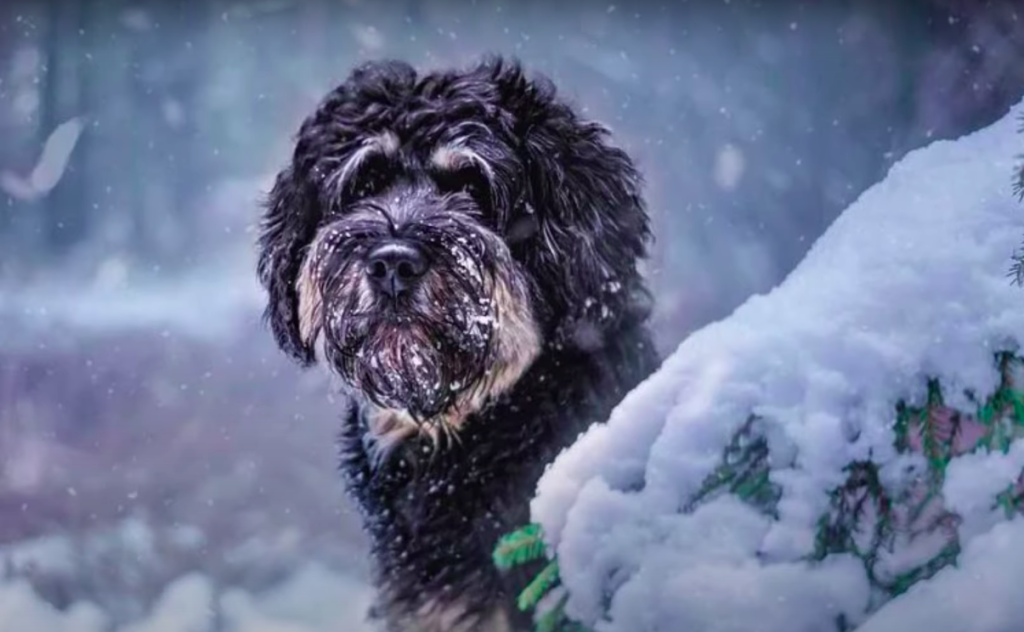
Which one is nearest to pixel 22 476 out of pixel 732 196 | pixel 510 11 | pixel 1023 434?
pixel 510 11

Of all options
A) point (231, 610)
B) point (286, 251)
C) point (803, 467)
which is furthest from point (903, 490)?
point (231, 610)

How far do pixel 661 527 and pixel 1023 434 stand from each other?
1045 millimetres

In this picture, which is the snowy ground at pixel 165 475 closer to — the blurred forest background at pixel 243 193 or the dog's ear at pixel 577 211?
the blurred forest background at pixel 243 193

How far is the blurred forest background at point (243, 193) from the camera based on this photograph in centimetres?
367

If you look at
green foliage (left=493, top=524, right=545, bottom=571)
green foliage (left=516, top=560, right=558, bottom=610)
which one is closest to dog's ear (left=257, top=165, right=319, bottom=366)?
green foliage (left=493, top=524, right=545, bottom=571)

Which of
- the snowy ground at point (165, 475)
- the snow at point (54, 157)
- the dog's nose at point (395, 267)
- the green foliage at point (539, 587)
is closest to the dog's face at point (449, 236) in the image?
the dog's nose at point (395, 267)

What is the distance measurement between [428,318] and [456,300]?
0.10m

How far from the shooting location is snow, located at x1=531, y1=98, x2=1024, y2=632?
344cm

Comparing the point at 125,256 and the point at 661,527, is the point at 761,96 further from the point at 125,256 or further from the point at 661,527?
the point at 125,256

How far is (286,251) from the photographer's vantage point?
11.8ft

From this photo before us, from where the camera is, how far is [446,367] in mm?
3438

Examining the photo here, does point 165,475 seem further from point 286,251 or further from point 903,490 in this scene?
point 903,490

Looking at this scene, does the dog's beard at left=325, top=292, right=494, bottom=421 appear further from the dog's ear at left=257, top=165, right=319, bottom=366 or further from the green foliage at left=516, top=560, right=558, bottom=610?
the green foliage at left=516, top=560, right=558, bottom=610

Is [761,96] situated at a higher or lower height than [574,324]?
higher
